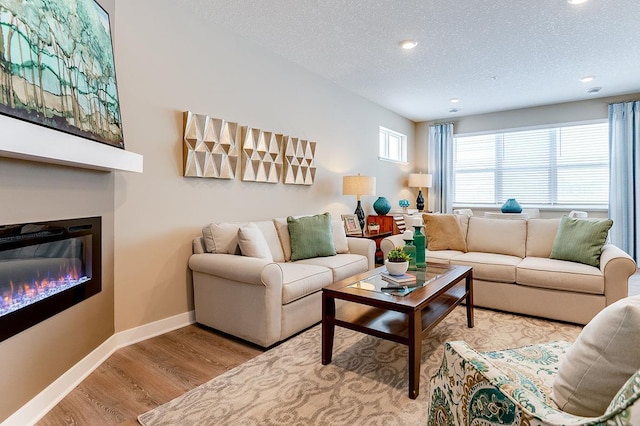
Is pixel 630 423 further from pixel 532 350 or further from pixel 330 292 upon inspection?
pixel 330 292

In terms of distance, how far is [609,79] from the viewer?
448cm

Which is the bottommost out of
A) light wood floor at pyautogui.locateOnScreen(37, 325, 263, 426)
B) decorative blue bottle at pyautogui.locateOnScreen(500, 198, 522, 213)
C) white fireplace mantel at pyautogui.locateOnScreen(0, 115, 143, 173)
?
light wood floor at pyautogui.locateOnScreen(37, 325, 263, 426)

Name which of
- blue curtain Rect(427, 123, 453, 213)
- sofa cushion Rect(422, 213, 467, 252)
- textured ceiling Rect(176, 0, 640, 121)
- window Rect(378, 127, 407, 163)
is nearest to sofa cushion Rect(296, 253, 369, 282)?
sofa cushion Rect(422, 213, 467, 252)

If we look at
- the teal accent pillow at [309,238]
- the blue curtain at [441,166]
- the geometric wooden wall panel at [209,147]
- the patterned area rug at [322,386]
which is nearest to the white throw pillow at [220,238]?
the geometric wooden wall panel at [209,147]

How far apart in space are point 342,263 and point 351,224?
5.16 ft

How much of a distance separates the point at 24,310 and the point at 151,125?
153 centimetres

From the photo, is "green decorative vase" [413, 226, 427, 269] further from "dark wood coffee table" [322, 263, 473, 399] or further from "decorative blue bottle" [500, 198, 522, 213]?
"decorative blue bottle" [500, 198, 522, 213]

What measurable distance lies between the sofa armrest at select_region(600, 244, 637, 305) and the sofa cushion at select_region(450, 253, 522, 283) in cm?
64

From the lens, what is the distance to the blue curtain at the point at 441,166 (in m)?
6.54

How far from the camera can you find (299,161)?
403 centimetres

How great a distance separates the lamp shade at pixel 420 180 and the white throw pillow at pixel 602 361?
5.54 meters

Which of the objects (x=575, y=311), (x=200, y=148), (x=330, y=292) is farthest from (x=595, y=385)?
(x=200, y=148)

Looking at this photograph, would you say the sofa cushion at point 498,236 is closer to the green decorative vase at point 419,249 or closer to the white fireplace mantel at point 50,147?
the green decorative vase at point 419,249

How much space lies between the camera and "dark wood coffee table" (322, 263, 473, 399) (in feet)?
5.97
